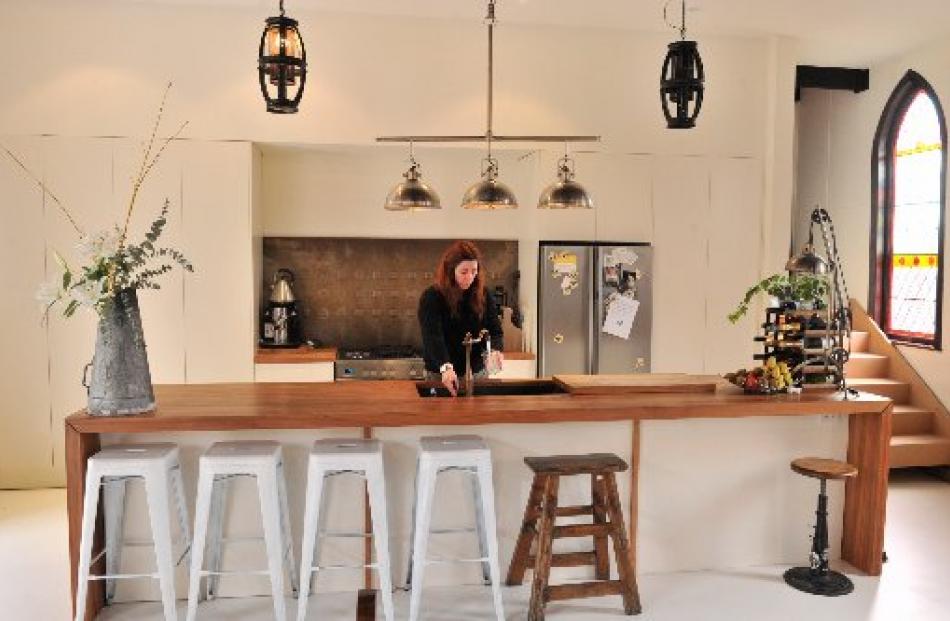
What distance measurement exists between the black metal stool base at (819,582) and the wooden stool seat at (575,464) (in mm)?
1097

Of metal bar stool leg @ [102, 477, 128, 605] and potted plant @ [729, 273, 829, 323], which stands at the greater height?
potted plant @ [729, 273, 829, 323]

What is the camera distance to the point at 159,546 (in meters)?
3.04

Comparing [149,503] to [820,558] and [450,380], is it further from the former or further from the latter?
[820,558]

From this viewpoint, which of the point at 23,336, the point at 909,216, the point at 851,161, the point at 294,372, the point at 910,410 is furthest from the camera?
the point at 851,161

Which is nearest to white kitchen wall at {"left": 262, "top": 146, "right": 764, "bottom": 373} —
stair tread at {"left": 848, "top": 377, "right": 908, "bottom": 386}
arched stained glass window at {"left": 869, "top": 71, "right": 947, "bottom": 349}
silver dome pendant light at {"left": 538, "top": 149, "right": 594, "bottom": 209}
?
stair tread at {"left": 848, "top": 377, "right": 908, "bottom": 386}

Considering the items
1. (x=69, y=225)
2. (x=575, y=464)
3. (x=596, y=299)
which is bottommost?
(x=575, y=464)

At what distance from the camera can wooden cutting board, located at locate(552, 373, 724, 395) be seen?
3.72 m

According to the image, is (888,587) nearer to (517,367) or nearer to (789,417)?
(789,417)

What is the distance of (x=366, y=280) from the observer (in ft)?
19.7

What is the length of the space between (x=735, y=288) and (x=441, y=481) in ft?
10.1

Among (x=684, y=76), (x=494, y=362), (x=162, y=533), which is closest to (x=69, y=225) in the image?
(x=162, y=533)

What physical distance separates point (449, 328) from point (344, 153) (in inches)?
82.0

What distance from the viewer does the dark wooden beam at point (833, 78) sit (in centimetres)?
641

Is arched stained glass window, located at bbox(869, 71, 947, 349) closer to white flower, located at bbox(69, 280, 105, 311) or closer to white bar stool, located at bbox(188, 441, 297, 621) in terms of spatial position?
white bar stool, located at bbox(188, 441, 297, 621)
